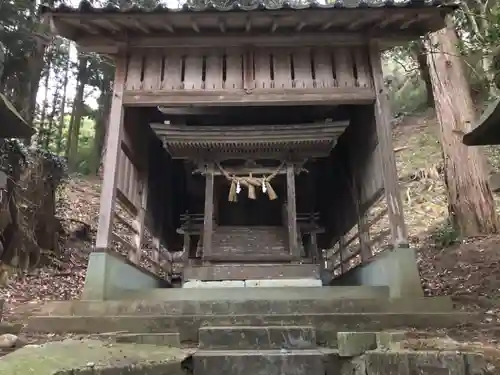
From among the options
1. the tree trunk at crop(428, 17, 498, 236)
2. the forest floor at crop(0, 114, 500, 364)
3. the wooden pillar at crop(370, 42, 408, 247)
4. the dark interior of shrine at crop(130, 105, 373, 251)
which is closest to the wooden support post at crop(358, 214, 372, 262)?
the dark interior of shrine at crop(130, 105, 373, 251)

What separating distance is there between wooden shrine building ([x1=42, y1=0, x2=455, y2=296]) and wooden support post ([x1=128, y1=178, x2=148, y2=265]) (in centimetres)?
2

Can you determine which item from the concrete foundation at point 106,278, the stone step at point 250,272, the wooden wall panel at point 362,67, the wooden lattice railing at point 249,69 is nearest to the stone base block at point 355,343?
the concrete foundation at point 106,278

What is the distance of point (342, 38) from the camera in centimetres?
681

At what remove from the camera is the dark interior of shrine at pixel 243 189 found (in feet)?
26.7

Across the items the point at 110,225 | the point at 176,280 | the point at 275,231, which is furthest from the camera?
the point at 176,280

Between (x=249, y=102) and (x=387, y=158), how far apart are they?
2107mm

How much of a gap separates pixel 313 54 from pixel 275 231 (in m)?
3.24

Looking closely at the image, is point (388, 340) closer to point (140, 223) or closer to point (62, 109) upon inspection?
point (140, 223)

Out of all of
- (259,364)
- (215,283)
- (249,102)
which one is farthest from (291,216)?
(259,364)

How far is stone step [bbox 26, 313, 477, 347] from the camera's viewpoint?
452 cm

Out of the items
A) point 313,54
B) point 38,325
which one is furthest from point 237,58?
point 38,325

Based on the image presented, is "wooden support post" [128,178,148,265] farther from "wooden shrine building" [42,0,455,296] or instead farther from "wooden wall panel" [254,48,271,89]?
"wooden wall panel" [254,48,271,89]

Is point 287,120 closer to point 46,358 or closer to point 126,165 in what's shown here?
point 126,165

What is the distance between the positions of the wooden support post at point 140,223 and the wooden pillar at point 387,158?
13.5 feet
